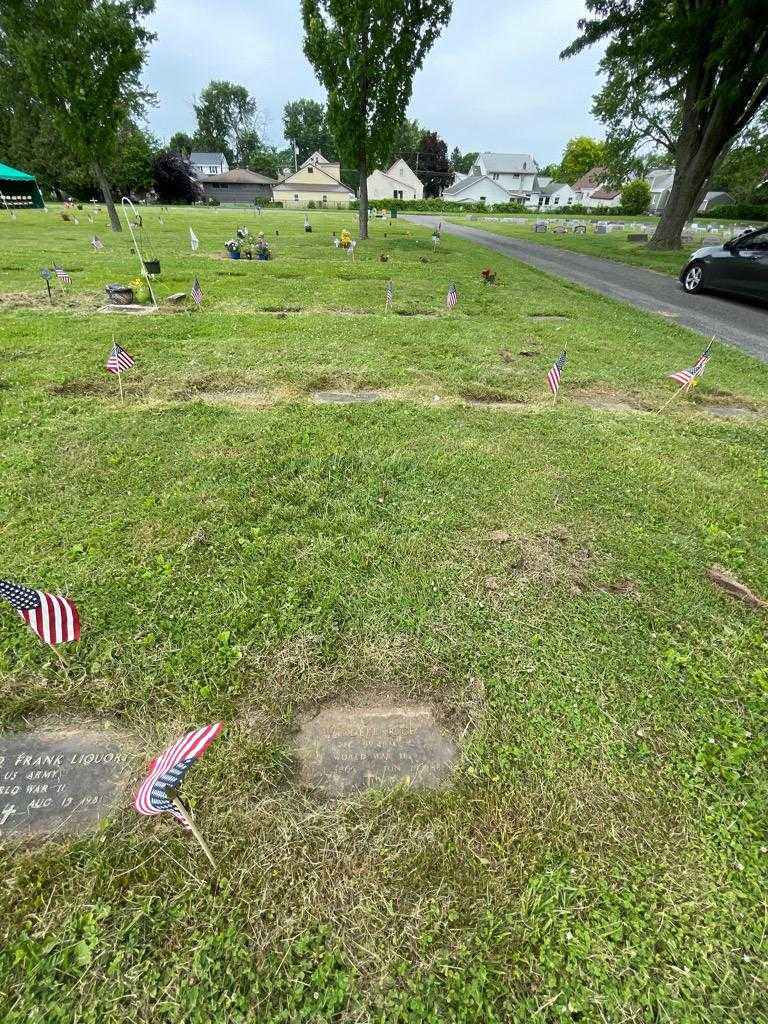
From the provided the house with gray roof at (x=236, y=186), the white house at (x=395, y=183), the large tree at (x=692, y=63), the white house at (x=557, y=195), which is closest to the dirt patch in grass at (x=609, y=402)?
the large tree at (x=692, y=63)

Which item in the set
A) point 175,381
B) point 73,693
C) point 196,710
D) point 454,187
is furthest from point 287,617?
point 454,187

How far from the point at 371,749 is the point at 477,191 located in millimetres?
89936

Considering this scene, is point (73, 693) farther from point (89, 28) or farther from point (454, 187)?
point (454, 187)

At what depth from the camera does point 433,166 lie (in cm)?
8694

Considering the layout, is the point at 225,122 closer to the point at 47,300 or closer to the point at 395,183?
the point at 395,183

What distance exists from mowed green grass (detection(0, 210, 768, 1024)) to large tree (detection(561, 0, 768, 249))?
15.6m

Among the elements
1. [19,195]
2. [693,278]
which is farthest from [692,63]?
[19,195]

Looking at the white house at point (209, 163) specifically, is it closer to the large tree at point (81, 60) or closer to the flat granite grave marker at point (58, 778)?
the large tree at point (81, 60)

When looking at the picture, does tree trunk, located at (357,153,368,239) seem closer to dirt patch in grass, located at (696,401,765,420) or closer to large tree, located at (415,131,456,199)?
dirt patch in grass, located at (696,401,765,420)

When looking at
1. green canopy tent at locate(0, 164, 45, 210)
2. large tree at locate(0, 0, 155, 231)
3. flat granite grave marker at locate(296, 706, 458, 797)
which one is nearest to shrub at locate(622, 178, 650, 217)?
large tree at locate(0, 0, 155, 231)

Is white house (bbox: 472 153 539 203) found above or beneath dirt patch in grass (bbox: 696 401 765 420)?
above

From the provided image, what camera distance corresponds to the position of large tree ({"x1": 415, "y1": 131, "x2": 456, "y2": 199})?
85.1 meters

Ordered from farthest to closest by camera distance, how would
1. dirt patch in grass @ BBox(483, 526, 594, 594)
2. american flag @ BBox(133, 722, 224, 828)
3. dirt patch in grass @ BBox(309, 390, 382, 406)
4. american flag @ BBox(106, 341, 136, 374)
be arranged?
dirt patch in grass @ BBox(309, 390, 382, 406) < american flag @ BBox(106, 341, 136, 374) < dirt patch in grass @ BBox(483, 526, 594, 594) < american flag @ BBox(133, 722, 224, 828)

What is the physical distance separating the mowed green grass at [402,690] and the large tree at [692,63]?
15578mm
